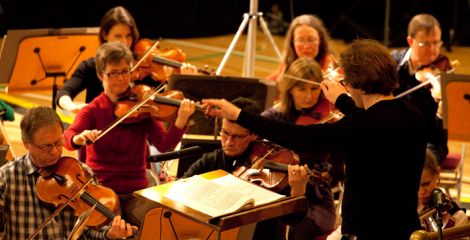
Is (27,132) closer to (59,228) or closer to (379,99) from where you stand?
(59,228)

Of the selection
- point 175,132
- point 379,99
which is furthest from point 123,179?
point 379,99

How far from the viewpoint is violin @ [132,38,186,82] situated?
4730 millimetres

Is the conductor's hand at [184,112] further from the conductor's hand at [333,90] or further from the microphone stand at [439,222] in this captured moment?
the microphone stand at [439,222]

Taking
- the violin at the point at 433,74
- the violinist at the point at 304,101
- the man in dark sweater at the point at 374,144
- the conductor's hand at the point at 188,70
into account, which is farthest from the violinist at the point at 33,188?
the violin at the point at 433,74

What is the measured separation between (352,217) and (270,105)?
4.95ft

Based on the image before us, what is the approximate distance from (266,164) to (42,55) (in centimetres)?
186

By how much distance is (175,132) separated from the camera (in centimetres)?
389

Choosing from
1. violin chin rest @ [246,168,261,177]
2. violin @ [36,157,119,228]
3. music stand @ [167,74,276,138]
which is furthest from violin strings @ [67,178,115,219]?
music stand @ [167,74,276,138]

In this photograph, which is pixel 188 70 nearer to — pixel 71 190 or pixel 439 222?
pixel 71 190

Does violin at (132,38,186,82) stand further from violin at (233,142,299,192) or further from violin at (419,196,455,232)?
violin at (419,196,455,232)

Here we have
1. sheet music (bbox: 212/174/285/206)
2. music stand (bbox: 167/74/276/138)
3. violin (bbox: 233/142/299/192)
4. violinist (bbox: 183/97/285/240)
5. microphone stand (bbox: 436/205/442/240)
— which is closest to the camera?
microphone stand (bbox: 436/205/442/240)

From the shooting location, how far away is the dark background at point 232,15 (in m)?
8.03

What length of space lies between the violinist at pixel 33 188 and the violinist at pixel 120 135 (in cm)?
56

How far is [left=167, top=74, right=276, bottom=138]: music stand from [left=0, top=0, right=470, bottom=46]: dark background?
4025mm
